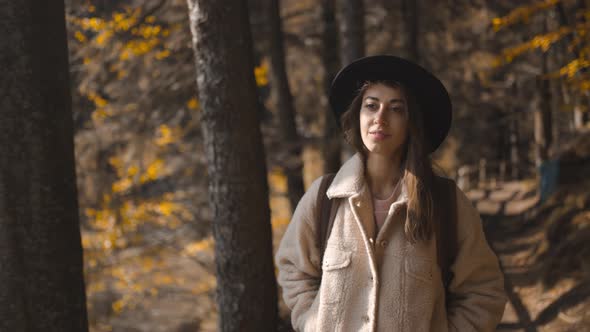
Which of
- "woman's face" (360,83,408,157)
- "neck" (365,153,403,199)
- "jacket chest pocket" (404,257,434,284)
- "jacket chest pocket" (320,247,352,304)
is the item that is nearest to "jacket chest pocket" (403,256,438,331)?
"jacket chest pocket" (404,257,434,284)

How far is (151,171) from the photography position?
10.5 metres

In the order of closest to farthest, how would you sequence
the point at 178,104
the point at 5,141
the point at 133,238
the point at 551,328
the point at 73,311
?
the point at 5,141 → the point at 73,311 → the point at 551,328 → the point at 178,104 → the point at 133,238

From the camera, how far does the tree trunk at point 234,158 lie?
→ 13.7 ft

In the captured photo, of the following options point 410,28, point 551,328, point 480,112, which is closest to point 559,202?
point 410,28

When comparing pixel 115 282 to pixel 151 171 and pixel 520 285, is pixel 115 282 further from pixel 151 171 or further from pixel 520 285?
pixel 520 285

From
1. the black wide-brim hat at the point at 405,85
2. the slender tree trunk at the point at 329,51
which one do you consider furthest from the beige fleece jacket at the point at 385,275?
the slender tree trunk at the point at 329,51

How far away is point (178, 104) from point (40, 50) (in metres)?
6.48

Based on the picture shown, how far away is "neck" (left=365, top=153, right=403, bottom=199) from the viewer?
2875mm

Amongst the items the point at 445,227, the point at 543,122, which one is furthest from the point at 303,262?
the point at 543,122

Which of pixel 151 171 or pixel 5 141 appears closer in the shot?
pixel 5 141

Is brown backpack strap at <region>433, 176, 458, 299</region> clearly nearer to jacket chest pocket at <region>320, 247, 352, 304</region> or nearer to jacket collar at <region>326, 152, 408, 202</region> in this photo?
jacket collar at <region>326, 152, 408, 202</region>

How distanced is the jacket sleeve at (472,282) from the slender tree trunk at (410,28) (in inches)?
326

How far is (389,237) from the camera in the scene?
107 inches

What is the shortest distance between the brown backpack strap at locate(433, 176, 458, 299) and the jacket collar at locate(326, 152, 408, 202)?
0.65 ft
